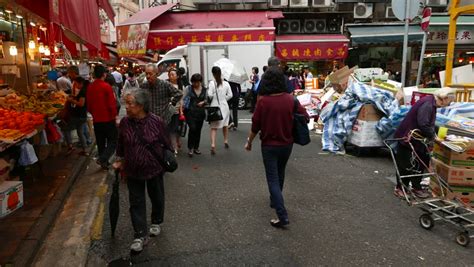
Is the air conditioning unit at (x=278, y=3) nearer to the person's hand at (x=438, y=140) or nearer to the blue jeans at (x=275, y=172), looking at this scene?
the person's hand at (x=438, y=140)

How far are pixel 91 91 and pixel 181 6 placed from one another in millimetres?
16418

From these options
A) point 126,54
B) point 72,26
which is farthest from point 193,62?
point 72,26

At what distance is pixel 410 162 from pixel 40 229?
188 inches

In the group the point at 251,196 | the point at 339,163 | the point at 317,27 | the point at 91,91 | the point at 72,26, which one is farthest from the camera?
the point at 317,27

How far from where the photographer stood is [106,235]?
421 cm

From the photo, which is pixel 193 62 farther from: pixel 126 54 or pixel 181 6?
pixel 181 6

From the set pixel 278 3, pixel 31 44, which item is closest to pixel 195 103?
pixel 31 44

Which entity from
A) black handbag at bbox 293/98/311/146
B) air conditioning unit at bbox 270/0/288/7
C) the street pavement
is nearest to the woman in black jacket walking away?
the street pavement

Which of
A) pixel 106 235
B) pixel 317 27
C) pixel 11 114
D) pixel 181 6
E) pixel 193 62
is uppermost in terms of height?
pixel 181 6

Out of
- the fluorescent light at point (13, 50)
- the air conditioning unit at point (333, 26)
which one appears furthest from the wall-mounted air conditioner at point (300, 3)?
the fluorescent light at point (13, 50)

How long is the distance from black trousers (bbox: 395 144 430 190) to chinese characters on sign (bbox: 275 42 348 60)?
13868 millimetres

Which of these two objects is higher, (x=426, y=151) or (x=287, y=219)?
(x=426, y=151)

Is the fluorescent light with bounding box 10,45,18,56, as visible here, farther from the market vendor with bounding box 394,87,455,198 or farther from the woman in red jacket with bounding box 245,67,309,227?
the market vendor with bounding box 394,87,455,198

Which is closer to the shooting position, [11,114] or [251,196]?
[251,196]
